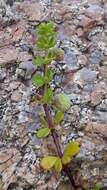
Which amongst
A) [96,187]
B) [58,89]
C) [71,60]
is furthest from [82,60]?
[96,187]

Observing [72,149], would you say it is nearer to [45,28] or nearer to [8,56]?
[45,28]

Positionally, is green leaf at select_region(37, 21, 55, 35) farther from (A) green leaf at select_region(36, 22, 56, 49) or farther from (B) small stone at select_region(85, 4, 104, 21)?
(B) small stone at select_region(85, 4, 104, 21)

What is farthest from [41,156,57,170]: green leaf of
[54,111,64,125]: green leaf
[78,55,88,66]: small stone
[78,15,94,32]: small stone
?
[78,15,94,32]: small stone

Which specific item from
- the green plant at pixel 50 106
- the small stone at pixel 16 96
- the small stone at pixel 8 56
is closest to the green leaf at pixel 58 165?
the green plant at pixel 50 106

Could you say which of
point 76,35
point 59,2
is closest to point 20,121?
point 76,35

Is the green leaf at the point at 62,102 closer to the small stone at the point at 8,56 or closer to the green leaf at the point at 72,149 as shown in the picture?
the green leaf at the point at 72,149

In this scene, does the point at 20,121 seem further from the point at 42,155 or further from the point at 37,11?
the point at 37,11
